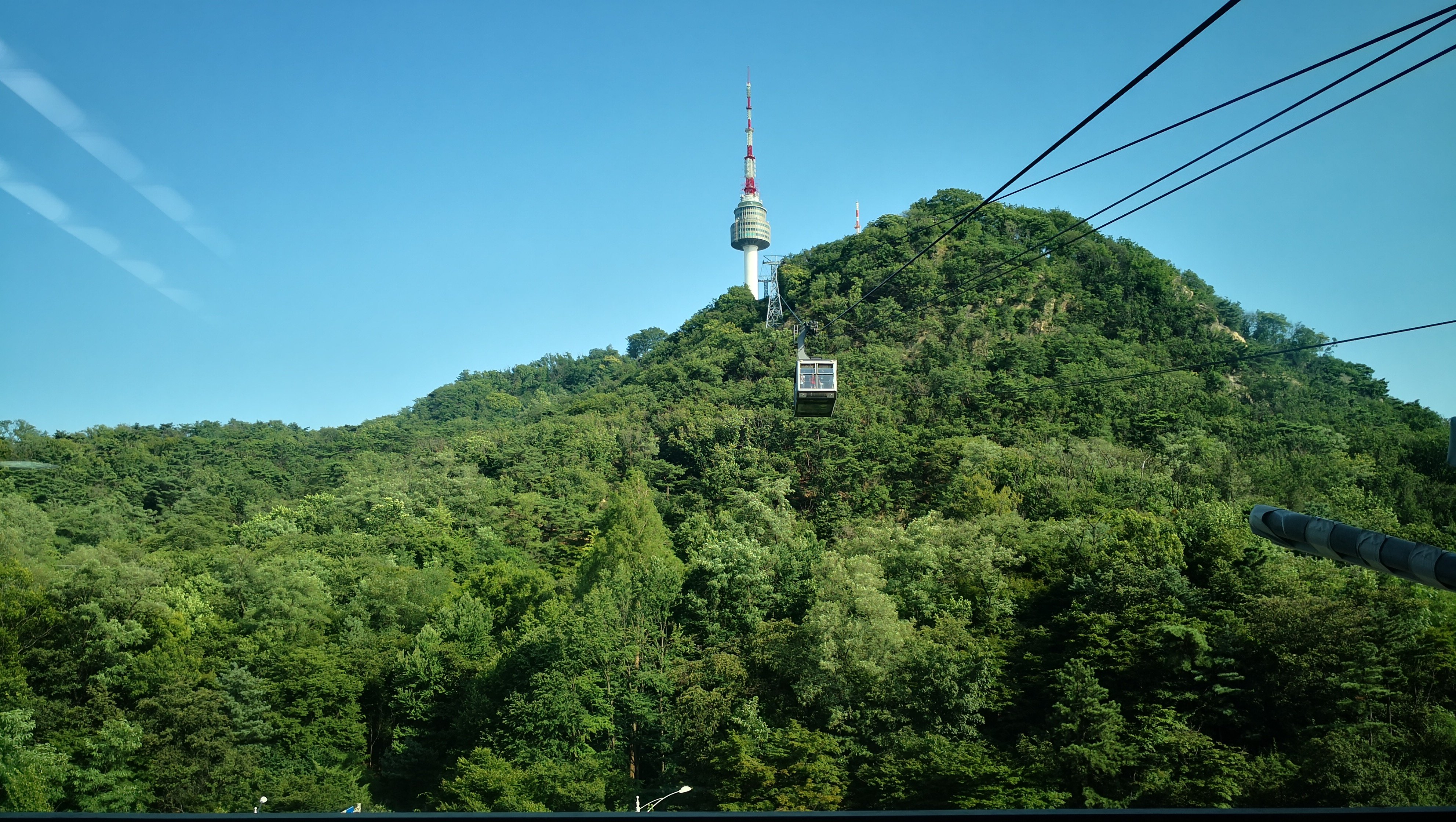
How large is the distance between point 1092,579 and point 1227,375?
37.9m

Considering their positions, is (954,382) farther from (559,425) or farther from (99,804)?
(99,804)

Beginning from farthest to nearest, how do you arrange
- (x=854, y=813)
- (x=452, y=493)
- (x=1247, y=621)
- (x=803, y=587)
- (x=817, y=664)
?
1. (x=452, y=493)
2. (x=803, y=587)
3. (x=817, y=664)
4. (x=1247, y=621)
5. (x=854, y=813)

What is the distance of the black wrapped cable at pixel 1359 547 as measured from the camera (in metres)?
4.30

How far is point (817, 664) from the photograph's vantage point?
27078 millimetres

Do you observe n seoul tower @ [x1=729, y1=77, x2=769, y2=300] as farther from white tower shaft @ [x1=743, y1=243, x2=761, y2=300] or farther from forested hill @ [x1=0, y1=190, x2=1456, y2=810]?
forested hill @ [x1=0, y1=190, x2=1456, y2=810]

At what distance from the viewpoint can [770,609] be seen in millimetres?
34344

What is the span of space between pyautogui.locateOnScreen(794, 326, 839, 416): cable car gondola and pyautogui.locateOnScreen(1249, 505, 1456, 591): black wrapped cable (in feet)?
40.0

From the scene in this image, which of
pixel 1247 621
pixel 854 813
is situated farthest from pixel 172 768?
pixel 854 813

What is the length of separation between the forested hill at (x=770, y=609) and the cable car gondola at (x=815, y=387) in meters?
8.46

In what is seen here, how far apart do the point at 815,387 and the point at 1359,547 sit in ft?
44.2

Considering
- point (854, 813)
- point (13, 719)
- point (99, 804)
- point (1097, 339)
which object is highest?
point (1097, 339)

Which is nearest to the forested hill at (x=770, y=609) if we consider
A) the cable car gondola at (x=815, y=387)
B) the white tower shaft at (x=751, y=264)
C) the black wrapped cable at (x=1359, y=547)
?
the cable car gondola at (x=815, y=387)

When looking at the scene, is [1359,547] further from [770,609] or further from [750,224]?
[750,224]

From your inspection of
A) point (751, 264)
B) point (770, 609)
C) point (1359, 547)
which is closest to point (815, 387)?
point (1359, 547)
